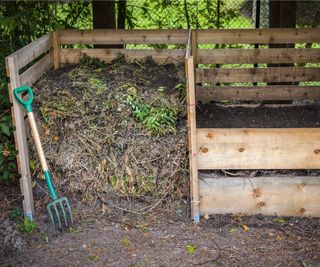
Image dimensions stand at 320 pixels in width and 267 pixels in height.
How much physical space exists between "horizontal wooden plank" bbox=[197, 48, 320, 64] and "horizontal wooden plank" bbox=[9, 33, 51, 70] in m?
1.87

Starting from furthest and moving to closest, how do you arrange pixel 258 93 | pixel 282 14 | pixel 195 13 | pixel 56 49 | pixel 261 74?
pixel 195 13
pixel 282 14
pixel 258 93
pixel 261 74
pixel 56 49

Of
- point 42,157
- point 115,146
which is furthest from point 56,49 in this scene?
point 42,157

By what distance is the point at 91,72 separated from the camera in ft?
18.5

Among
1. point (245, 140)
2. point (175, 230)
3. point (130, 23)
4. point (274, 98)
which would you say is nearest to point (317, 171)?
point (245, 140)

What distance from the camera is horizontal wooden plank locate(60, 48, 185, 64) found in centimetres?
604

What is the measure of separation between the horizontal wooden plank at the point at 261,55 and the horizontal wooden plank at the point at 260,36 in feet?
0.47

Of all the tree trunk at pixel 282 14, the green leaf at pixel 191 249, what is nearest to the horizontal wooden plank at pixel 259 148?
the green leaf at pixel 191 249

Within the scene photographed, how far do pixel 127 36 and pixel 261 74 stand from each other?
1.80 meters

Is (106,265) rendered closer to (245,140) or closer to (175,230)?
(175,230)

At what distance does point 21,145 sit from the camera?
14.8 feet

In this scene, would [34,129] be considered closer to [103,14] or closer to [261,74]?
[103,14]

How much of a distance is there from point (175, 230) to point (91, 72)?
2.07 metres

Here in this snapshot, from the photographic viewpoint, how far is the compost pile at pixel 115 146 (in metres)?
4.85

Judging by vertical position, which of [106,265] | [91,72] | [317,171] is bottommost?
[106,265]
